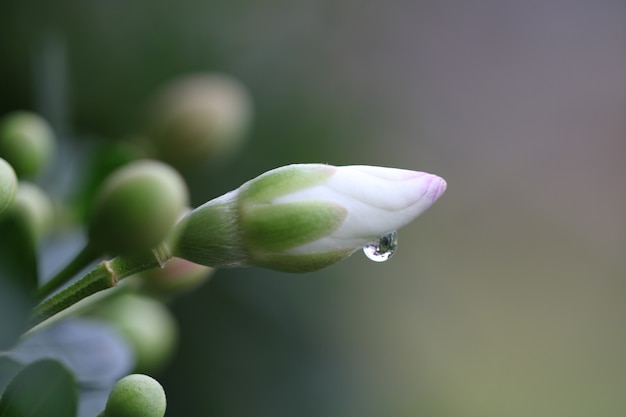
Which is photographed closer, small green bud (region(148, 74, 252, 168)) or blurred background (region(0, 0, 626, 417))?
small green bud (region(148, 74, 252, 168))

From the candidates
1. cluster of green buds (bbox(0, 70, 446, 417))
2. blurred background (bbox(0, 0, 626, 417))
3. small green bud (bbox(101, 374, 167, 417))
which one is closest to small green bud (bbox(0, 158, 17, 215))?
cluster of green buds (bbox(0, 70, 446, 417))

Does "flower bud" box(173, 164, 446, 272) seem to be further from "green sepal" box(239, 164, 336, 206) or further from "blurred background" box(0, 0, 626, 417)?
"blurred background" box(0, 0, 626, 417)

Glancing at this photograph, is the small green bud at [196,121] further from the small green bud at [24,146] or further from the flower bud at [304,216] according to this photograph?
the flower bud at [304,216]

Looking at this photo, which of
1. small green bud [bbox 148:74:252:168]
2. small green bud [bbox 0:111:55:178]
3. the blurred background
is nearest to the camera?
small green bud [bbox 0:111:55:178]

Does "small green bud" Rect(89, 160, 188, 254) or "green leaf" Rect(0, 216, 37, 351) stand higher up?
"small green bud" Rect(89, 160, 188, 254)

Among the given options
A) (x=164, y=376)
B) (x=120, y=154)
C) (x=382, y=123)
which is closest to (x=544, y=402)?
(x=382, y=123)

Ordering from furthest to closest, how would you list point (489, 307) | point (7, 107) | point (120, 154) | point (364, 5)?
point (489, 307)
point (364, 5)
point (7, 107)
point (120, 154)

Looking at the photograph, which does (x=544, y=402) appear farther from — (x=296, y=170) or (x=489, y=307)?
(x=296, y=170)
